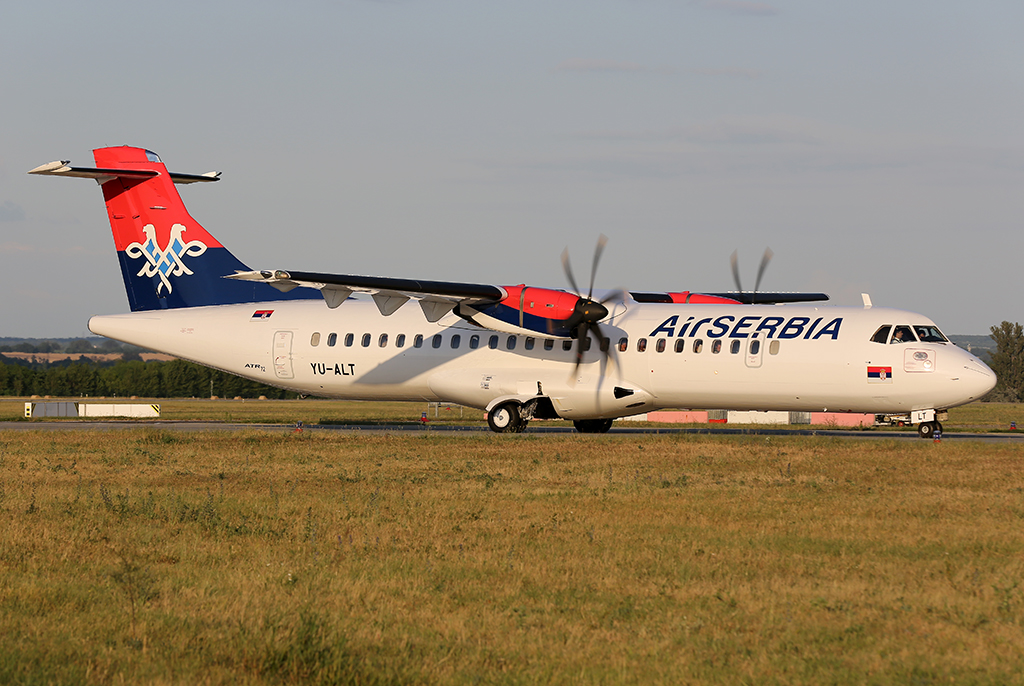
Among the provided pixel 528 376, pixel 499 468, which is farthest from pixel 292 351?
pixel 499 468

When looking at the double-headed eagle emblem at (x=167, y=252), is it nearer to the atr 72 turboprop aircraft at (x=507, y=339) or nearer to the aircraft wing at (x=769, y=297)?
the atr 72 turboprop aircraft at (x=507, y=339)

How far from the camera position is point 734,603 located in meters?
9.36

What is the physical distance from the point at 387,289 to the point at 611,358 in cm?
689

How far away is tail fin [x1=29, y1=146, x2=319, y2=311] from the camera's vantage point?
33.7 metres

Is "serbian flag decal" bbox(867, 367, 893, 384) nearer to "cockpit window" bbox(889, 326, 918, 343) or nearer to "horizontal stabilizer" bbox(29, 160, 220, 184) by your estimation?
"cockpit window" bbox(889, 326, 918, 343)

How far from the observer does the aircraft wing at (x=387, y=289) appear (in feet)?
89.7

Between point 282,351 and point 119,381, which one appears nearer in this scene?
point 282,351

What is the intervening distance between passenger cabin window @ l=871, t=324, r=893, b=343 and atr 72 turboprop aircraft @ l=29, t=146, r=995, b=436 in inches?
1.1

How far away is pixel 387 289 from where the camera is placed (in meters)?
28.4

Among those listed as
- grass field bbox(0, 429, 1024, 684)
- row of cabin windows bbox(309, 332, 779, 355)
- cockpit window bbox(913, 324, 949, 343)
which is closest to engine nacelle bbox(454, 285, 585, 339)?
row of cabin windows bbox(309, 332, 779, 355)

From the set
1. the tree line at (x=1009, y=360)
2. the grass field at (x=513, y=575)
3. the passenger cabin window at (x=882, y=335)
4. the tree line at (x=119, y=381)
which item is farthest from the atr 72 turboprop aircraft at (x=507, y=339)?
the tree line at (x=1009, y=360)

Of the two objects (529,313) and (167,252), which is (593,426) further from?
(167,252)

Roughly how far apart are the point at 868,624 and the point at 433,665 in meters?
3.86

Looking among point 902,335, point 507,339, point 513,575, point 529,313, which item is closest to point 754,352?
point 902,335
